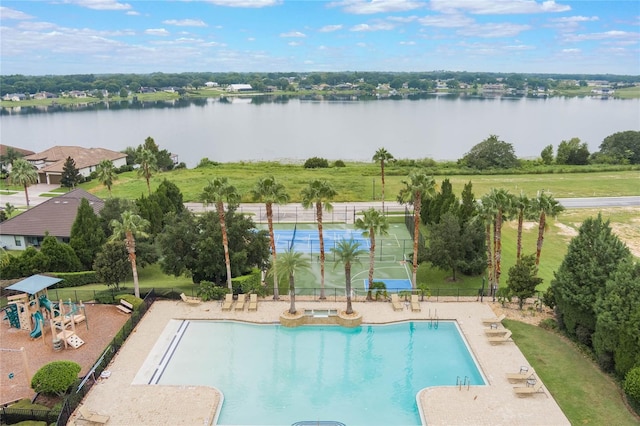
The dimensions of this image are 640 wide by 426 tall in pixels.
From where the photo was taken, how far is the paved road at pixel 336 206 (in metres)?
54.2

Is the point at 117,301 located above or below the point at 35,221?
below

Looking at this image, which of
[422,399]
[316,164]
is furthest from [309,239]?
[316,164]

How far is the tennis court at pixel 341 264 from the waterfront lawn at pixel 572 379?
10230 mm

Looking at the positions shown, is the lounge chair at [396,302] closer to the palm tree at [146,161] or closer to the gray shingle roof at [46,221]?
the gray shingle roof at [46,221]

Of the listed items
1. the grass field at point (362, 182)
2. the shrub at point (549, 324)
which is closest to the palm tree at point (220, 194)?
the shrub at point (549, 324)

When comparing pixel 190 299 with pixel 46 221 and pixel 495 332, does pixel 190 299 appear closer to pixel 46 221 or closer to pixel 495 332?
pixel 495 332

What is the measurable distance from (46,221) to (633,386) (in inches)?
1716

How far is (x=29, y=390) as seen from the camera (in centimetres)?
2259

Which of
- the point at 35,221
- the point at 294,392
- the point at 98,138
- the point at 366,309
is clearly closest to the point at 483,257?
the point at 366,309

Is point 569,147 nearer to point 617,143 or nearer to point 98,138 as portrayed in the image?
point 617,143

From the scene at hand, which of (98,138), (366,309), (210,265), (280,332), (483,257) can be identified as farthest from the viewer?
(98,138)

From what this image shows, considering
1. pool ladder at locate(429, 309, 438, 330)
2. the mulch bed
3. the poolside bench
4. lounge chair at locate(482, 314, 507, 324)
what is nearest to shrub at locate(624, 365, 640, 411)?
lounge chair at locate(482, 314, 507, 324)

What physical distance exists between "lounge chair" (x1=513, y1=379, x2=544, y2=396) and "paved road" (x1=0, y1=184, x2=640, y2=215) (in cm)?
3135

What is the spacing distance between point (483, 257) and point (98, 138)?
11975 centimetres
